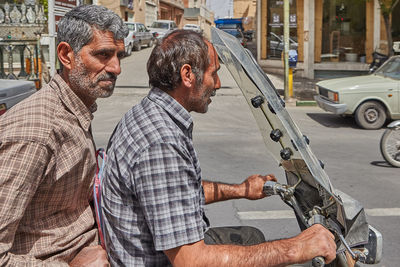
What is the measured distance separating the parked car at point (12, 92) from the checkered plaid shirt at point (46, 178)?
3.94 m

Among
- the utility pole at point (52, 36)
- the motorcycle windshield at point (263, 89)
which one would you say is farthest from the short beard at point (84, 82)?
the utility pole at point (52, 36)

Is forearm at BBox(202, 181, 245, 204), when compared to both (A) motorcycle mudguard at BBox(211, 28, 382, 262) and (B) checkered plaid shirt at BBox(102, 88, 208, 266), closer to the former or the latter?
(A) motorcycle mudguard at BBox(211, 28, 382, 262)

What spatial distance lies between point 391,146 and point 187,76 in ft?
19.3

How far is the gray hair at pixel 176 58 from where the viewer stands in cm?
200

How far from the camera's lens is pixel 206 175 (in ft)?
21.6

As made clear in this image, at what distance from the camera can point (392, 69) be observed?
10867 mm

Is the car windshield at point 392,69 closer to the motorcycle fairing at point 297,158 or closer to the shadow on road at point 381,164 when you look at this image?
the shadow on road at point 381,164

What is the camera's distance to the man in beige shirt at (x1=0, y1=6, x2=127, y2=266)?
1.82 metres

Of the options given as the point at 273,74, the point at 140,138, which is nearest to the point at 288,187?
the point at 140,138

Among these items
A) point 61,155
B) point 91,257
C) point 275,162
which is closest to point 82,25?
point 61,155

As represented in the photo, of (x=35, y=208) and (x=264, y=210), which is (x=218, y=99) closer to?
(x=264, y=210)

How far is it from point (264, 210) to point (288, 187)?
10.4 feet

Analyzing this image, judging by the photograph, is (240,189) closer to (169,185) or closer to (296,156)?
(296,156)

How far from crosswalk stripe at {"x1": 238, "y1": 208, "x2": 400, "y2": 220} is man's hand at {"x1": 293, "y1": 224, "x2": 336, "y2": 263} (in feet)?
10.7
